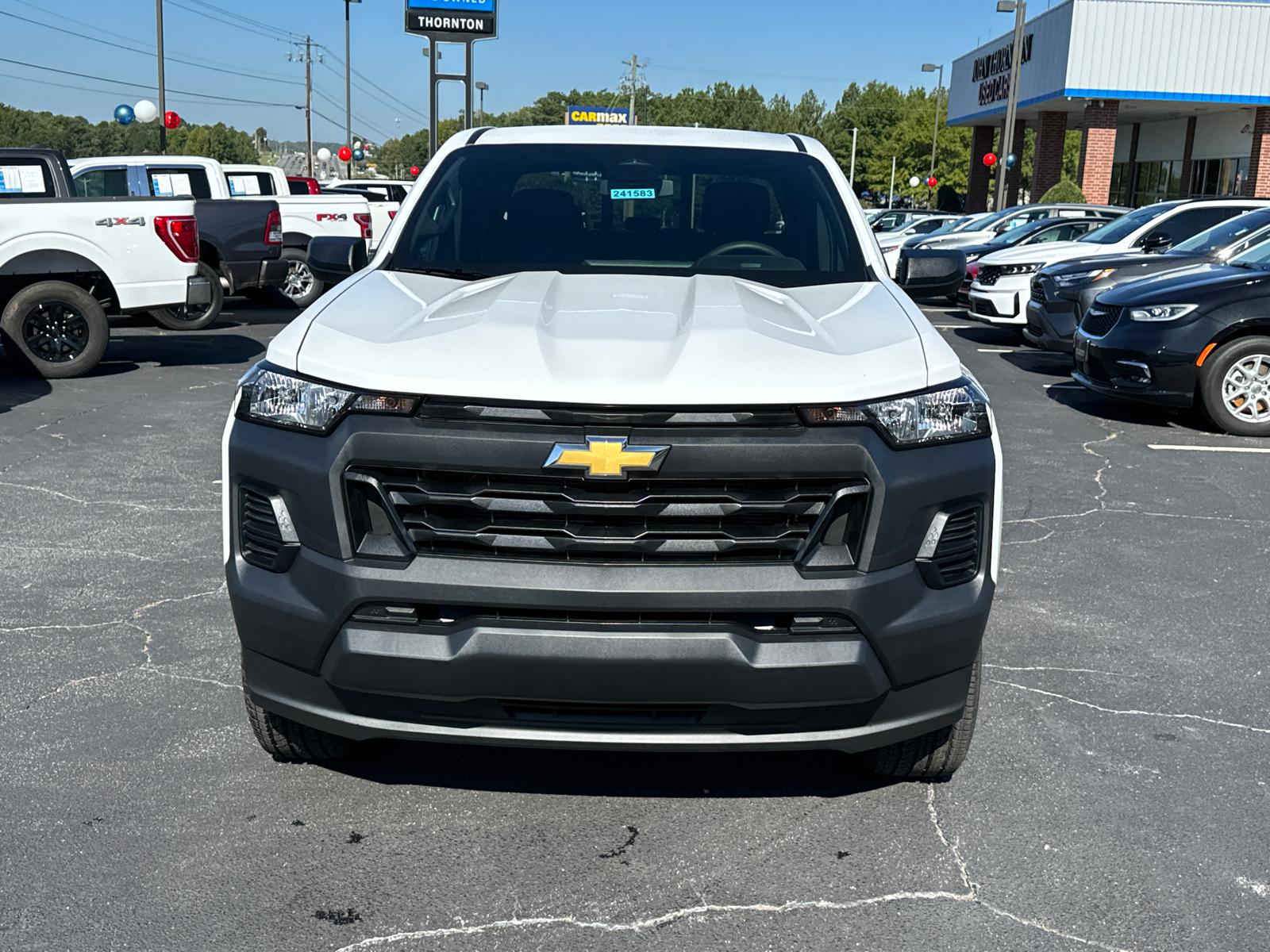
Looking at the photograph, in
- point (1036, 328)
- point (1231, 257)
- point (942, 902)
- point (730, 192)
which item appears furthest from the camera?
point (1036, 328)

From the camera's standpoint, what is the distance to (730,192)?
4.56 metres

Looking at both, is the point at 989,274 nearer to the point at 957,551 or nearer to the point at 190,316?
the point at 190,316

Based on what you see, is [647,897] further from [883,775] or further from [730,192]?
[730,192]

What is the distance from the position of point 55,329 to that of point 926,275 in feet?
30.7

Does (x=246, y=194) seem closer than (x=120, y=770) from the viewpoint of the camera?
No

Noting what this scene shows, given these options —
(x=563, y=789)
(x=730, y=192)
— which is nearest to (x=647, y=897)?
(x=563, y=789)

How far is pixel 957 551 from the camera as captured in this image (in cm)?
297

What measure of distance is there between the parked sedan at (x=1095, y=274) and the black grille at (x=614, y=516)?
1002 cm

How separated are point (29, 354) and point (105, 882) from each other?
950 centimetres

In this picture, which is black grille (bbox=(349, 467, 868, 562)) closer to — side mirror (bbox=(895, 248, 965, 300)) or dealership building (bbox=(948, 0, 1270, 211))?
side mirror (bbox=(895, 248, 965, 300))

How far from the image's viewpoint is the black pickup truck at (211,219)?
14.6 meters

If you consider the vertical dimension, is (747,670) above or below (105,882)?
above

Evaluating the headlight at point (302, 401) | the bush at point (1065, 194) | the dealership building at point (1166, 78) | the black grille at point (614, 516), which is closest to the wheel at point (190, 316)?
the headlight at point (302, 401)

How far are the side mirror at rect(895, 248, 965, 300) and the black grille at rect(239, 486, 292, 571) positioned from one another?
261cm
